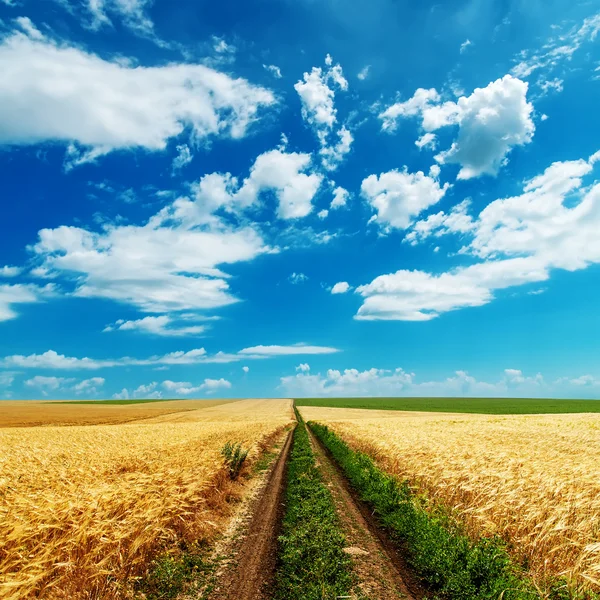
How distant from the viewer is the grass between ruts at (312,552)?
7309 mm

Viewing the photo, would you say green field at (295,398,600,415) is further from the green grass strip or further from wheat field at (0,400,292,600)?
wheat field at (0,400,292,600)

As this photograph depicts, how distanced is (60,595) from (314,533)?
5.66 meters

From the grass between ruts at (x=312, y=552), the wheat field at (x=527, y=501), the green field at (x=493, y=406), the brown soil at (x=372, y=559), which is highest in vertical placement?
the wheat field at (x=527, y=501)

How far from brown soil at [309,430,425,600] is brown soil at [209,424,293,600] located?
5.95 ft

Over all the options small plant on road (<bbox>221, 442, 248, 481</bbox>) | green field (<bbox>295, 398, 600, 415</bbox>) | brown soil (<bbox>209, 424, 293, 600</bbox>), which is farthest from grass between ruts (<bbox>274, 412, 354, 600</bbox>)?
green field (<bbox>295, 398, 600, 415</bbox>)

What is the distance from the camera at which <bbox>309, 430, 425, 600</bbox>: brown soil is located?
7395mm

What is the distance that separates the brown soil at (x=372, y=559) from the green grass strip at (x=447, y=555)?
320 mm

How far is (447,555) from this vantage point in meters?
8.41

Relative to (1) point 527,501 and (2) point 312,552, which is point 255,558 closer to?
(2) point 312,552

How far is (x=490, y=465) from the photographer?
534 inches

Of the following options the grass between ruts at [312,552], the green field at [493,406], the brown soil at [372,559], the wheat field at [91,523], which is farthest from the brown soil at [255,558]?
the green field at [493,406]

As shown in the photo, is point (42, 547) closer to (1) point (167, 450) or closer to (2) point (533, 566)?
(2) point (533, 566)

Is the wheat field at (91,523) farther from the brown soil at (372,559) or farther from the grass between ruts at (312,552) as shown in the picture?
the brown soil at (372,559)

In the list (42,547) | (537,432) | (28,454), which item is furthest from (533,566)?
(537,432)
